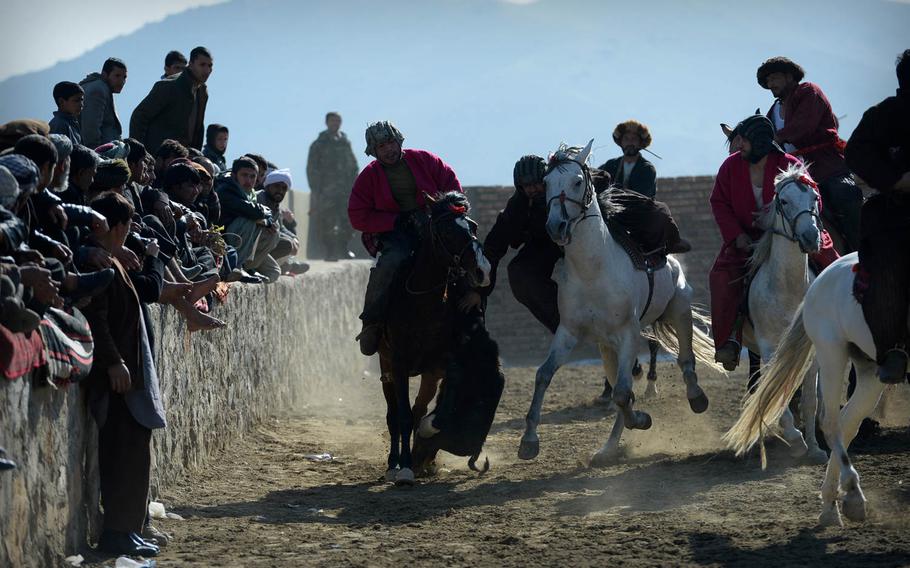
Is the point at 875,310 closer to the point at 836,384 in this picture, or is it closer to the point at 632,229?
the point at 836,384

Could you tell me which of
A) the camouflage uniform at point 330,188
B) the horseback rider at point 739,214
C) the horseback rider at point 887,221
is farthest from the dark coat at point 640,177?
the camouflage uniform at point 330,188

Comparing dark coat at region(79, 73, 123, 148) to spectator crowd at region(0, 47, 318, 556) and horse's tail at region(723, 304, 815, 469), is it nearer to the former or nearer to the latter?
spectator crowd at region(0, 47, 318, 556)

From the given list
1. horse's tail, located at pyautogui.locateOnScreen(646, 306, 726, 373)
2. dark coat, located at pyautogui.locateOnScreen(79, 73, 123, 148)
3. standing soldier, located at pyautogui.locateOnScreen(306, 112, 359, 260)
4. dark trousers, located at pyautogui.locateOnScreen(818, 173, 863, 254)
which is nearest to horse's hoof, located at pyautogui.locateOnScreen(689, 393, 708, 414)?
horse's tail, located at pyautogui.locateOnScreen(646, 306, 726, 373)

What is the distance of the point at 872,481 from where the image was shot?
8070mm

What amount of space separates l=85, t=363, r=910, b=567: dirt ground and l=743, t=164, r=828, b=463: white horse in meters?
0.36

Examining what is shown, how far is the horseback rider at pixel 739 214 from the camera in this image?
974 centimetres

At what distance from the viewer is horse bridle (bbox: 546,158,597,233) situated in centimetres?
902

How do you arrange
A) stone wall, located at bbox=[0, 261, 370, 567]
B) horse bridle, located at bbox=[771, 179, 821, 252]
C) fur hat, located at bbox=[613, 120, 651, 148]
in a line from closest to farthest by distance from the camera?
stone wall, located at bbox=[0, 261, 370, 567] → horse bridle, located at bbox=[771, 179, 821, 252] → fur hat, located at bbox=[613, 120, 651, 148]

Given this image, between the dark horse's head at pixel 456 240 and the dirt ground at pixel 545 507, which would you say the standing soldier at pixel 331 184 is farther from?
the dark horse's head at pixel 456 240

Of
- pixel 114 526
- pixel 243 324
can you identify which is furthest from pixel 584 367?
pixel 114 526

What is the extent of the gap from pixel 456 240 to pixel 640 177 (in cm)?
397

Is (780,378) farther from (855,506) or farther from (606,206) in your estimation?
(606,206)

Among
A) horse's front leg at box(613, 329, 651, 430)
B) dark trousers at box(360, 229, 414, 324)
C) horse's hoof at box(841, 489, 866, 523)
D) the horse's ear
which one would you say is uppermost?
the horse's ear

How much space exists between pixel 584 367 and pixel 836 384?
1133 cm
